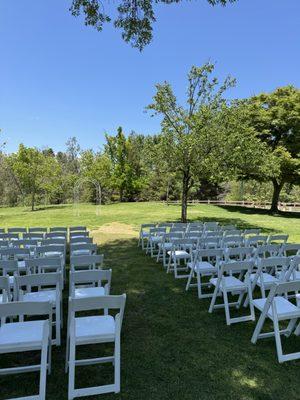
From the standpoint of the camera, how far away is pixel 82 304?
325 centimetres

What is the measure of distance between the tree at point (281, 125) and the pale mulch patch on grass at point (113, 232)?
12.2 m

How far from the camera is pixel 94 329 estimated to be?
133 inches

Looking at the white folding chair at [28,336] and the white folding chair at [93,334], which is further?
the white folding chair at [93,334]

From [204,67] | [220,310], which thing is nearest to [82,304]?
[220,310]

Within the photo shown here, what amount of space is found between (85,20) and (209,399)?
8.01 m

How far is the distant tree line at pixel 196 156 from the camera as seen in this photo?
50.9 ft

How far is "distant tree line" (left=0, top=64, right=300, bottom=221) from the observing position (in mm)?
15500

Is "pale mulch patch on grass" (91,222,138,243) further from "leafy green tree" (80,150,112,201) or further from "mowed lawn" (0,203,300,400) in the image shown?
"leafy green tree" (80,150,112,201)

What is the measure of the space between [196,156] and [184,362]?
12.4 m

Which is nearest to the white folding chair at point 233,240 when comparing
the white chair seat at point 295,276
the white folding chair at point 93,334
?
the white chair seat at point 295,276

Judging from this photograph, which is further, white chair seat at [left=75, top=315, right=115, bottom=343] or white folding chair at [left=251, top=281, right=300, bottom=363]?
white folding chair at [left=251, top=281, right=300, bottom=363]

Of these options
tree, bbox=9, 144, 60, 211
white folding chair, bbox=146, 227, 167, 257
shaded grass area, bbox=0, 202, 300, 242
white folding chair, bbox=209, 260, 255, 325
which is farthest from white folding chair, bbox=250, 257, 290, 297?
tree, bbox=9, 144, 60, 211

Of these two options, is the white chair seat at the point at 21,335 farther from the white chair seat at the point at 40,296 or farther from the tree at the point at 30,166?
the tree at the point at 30,166

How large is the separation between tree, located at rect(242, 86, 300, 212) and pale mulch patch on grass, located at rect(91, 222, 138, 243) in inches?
481
